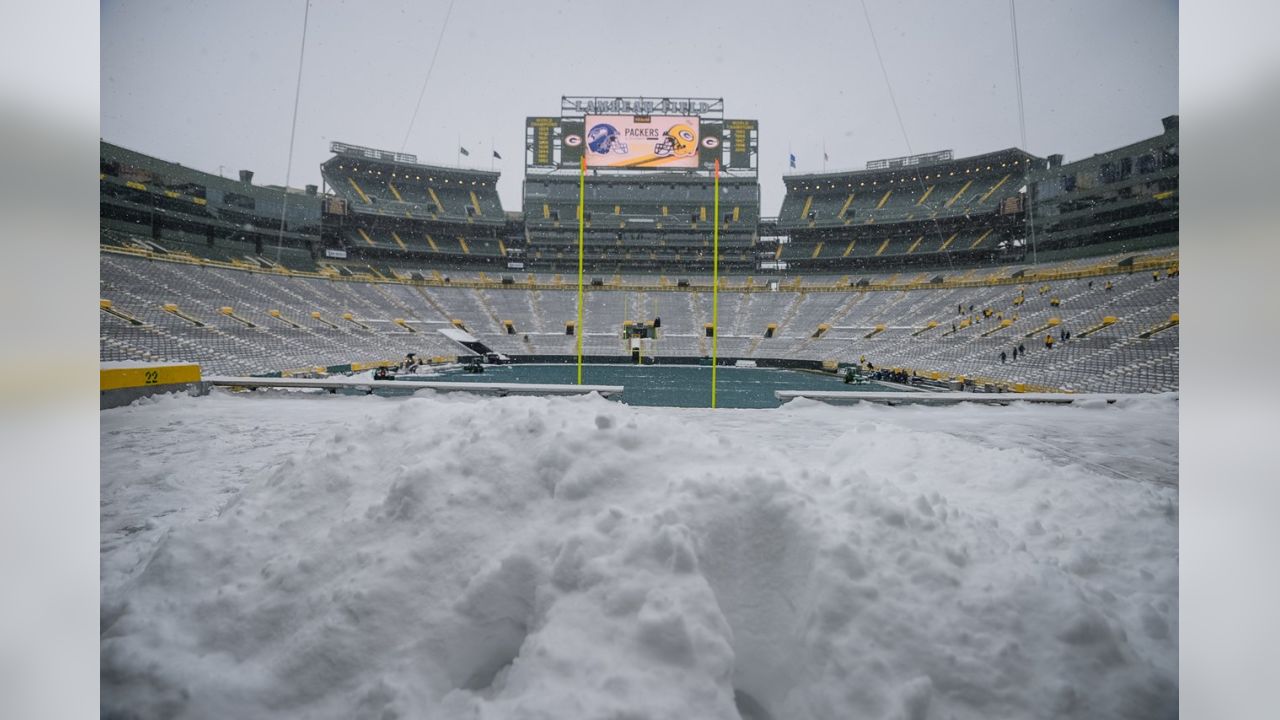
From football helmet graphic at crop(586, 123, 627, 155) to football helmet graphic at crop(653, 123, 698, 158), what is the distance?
6.24 ft

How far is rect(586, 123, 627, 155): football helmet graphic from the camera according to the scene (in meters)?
26.7

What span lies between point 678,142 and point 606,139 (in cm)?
391

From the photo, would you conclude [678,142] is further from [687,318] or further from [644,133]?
[687,318]

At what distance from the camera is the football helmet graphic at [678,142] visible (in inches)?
1048

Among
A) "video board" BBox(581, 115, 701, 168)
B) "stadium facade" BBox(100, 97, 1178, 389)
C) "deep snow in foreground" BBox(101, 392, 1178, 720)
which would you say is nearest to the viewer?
"deep snow in foreground" BBox(101, 392, 1178, 720)

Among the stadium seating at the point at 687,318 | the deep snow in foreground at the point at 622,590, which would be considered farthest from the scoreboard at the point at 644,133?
the deep snow in foreground at the point at 622,590

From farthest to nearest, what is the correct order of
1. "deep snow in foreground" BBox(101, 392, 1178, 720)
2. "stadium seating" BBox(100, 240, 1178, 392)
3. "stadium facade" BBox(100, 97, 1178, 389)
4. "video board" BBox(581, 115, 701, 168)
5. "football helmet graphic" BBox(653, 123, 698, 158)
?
"football helmet graphic" BBox(653, 123, 698, 158) → "video board" BBox(581, 115, 701, 168) → "stadium facade" BBox(100, 97, 1178, 389) → "stadium seating" BBox(100, 240, 1178, 392) → "deep snow in foreground" BBox(101, 392, 1178, 720)

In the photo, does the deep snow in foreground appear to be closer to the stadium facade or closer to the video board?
the stadium facade

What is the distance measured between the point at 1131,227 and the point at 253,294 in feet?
137

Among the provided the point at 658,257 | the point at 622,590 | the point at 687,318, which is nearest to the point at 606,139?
the point at 658,257

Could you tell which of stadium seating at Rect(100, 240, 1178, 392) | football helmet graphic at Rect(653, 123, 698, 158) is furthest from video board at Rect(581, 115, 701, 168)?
stadium seating at Rect(100, 240, 1178, 392)

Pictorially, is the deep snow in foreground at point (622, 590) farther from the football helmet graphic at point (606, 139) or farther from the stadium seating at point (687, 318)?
the football helmet graphic at point (606, 139)
